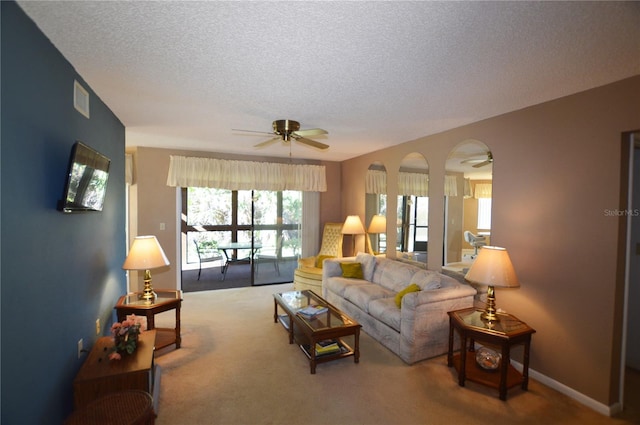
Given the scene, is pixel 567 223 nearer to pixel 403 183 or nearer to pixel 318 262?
pixel 403 183

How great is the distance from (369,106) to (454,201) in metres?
1.75

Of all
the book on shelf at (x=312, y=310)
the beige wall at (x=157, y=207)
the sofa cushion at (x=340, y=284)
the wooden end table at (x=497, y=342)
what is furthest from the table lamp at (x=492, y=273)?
the beige wall at (x=157, y=207)

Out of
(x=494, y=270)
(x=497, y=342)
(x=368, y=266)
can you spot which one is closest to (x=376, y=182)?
(x=368, y=266)

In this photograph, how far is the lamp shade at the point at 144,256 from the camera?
298 centimetres

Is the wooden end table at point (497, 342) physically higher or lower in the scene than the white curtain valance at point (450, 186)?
lower

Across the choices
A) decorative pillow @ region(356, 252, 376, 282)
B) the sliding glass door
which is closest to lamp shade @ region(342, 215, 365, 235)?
decorative pillow @ region(356, 252, 376, 282)

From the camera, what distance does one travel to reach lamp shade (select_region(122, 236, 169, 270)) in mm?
2982

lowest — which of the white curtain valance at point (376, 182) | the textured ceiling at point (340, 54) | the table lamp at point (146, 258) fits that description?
the table lamp at point (146, 258)

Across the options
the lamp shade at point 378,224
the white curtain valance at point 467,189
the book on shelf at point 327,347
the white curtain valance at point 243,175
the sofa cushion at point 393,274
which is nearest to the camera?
the book on shelf at point 327,347

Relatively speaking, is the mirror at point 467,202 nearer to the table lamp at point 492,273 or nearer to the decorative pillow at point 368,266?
the table lamp at point 492,273

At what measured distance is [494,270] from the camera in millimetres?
2531

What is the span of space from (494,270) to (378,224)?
2.55m

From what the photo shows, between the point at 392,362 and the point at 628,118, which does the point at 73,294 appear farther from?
the point at 628,118

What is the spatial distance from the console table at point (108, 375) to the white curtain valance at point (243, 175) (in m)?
3.29
